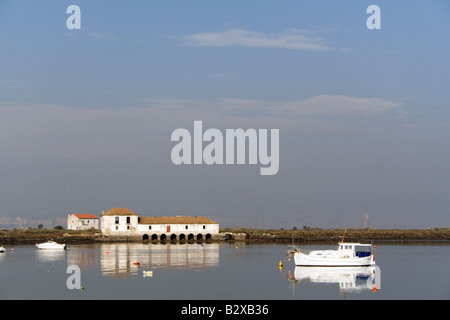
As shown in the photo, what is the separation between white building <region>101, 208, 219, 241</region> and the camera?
120 meters

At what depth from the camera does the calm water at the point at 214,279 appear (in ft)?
156

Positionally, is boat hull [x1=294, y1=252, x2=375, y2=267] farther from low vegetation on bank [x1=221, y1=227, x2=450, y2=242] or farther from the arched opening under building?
low vegetation on bank [x1=221, y1=227, x2=450, y2=242]

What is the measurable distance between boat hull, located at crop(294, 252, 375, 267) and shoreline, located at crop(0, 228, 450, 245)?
170ft

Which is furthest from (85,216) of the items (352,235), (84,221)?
(352,235)

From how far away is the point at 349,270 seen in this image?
6194 cm

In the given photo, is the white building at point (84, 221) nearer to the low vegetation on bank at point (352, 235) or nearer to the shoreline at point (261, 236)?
the shoreline at point (261, 236)

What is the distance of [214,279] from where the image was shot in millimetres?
56094

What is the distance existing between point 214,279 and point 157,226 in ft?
222

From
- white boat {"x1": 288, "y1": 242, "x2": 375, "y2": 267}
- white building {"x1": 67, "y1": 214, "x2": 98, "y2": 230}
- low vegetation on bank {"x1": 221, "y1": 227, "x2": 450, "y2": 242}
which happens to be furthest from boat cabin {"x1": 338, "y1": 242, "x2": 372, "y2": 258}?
white building {"x1": 67, "y1": 214, "x2": 98, "y2": 230}

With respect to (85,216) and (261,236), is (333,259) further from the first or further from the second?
(85,216)

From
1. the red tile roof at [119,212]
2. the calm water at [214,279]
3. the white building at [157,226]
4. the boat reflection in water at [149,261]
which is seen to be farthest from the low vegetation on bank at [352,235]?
the calm water at [214,279]
